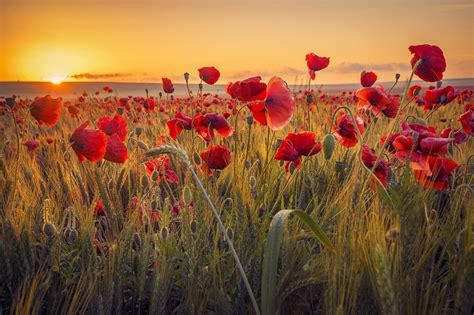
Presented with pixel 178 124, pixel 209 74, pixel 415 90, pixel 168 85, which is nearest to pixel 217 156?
pixel 178 124

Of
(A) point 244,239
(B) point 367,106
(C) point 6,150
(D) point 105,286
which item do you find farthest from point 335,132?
(C) point 6,150

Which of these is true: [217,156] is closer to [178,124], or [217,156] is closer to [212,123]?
[212,123]

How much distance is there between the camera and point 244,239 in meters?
1.28

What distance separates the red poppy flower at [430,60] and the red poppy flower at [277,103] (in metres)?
0.43

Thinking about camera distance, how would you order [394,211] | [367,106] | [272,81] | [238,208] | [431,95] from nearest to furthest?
[394,211] → [238,208] → [272,81] → [367,106] → [431,95]

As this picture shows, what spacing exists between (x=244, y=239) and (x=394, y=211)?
0.38 metres

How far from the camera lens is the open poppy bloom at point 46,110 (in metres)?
1.75

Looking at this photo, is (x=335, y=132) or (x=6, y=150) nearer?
(x=335, y=132)

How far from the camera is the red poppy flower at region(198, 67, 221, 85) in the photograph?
2.31m

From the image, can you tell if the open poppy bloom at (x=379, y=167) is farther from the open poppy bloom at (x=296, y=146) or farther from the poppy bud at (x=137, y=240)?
the poppy bud at (x=137, y=240)

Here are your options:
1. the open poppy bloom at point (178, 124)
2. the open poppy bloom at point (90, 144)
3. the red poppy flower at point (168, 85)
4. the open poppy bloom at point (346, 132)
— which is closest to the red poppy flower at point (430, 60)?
the open poppy bloom at point (346, 132)

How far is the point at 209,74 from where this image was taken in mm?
2320

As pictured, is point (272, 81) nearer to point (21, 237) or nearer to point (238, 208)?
point (238, 208)

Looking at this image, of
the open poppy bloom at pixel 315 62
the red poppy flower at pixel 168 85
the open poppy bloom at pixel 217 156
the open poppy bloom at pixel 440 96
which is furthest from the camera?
the red poppy flower at pixel 168 85
